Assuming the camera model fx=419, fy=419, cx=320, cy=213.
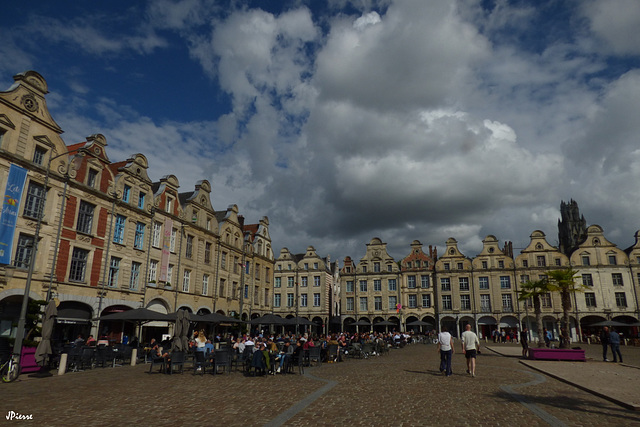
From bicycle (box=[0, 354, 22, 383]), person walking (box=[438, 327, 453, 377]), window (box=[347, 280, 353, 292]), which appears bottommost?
bicycle (box=[0, 354, 22, 383])

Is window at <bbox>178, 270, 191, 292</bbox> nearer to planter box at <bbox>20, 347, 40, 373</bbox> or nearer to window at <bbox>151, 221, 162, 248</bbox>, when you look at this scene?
window at <bbox>151, 221, 162, 248</bbox>

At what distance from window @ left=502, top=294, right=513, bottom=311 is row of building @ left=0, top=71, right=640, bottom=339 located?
169 mm

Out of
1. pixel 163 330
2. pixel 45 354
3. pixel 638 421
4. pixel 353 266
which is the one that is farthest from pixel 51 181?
pixel 353 266

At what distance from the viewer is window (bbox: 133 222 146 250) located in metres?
31.1

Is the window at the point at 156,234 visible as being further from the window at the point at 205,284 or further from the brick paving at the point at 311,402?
the brick paving at the point at 311,402

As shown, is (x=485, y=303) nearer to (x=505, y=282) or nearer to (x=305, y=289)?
(x=505, y=282)

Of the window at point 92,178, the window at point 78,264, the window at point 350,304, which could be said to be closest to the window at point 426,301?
the window at point 350,304

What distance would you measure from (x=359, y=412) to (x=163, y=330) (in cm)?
2857

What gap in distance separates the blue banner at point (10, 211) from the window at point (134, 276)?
9045 mm

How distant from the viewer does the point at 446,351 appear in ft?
50.0

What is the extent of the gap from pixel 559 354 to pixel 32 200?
29.6m

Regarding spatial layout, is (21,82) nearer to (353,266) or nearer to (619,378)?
(619,378)

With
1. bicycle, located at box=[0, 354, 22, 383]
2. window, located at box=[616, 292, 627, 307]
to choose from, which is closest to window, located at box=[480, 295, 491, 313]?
window, located at box=[616, 292, 627, 307]

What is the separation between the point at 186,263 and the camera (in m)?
36.3
